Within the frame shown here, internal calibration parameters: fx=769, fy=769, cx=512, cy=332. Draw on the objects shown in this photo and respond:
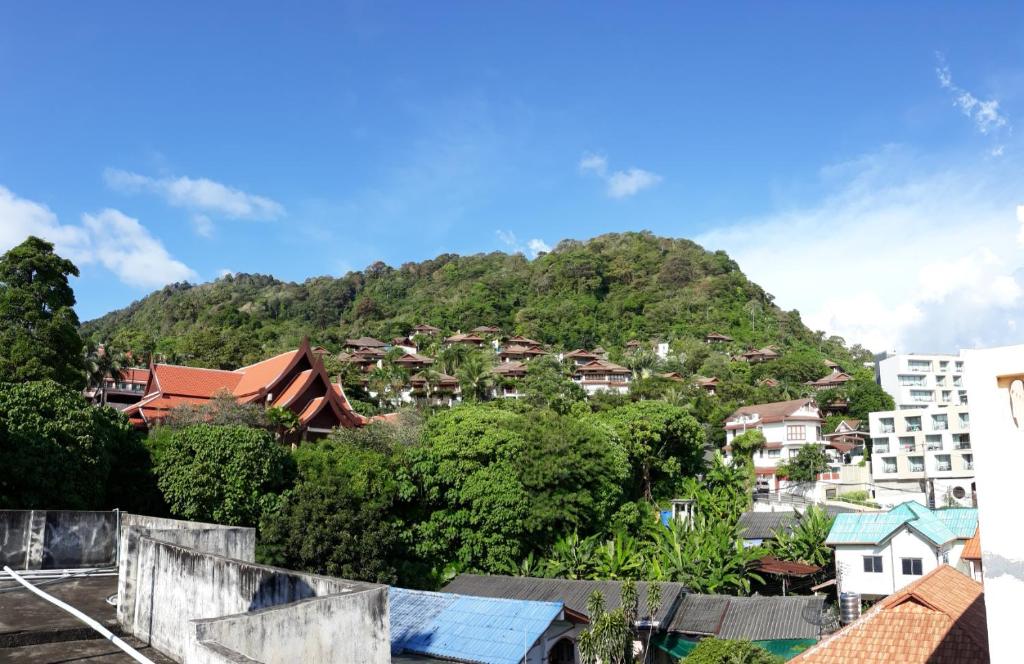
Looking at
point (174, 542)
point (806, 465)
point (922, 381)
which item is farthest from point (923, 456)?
point (174, 542)

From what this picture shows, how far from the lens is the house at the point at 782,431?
5166 cm

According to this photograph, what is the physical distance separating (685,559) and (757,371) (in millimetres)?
48123

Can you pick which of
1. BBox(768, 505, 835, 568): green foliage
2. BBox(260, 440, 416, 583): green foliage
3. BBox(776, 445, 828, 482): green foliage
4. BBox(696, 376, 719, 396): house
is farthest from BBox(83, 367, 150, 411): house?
BBox(696, 376, 719, 396): house

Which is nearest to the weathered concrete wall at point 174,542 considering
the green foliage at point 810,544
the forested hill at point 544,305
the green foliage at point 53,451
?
the green foliage at point 53,451

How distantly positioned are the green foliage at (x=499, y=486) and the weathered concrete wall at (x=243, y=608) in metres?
18.5

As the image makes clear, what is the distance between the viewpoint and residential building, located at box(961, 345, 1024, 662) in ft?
17.5

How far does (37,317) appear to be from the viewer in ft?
81.9

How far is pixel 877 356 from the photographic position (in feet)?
243

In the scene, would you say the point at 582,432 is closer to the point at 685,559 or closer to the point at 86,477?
the point at 685,559

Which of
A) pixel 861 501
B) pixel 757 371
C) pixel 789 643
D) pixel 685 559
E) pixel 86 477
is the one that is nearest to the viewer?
pixel 789 643

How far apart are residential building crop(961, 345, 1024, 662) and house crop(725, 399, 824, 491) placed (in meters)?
47.4

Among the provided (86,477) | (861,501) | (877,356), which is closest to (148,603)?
(86,477)

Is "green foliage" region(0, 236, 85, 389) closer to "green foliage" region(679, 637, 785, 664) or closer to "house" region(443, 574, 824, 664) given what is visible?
"house" region(443, 574, 824, 664)

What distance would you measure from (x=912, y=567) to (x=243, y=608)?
23.4 meters
